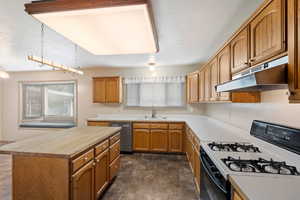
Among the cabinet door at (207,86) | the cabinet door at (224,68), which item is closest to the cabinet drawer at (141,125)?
the cabinet door at (207,86)

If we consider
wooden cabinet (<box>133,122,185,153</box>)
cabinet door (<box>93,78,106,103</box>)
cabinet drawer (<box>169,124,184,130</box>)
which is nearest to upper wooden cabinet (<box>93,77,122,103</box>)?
cabinet door (<box>93,78,106,103</box>)

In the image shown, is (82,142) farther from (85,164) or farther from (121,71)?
(121,71)

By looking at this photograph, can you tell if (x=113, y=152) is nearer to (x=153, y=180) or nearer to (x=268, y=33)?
(x=153, y=180)

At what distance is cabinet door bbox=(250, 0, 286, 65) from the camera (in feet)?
3.22

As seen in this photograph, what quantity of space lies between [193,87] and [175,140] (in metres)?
1.42

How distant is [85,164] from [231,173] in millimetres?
1374

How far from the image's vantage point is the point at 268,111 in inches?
62.3

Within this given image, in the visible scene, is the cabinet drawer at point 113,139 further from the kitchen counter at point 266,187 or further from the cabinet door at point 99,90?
the cabinet door at point 99,90

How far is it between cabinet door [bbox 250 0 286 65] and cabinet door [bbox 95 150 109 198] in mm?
1994

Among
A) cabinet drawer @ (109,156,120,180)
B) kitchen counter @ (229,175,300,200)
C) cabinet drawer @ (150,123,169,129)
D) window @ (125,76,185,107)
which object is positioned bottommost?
cabinet drawer @ (109,156,120,180)

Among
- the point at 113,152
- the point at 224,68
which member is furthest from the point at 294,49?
the point at 113,152

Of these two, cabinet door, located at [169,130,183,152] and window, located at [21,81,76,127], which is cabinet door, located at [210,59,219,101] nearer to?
cabinet door, located at [169,130,183,152]

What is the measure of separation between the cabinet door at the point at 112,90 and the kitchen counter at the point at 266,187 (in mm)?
3614

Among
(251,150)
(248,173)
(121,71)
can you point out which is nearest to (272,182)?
(248,173)
